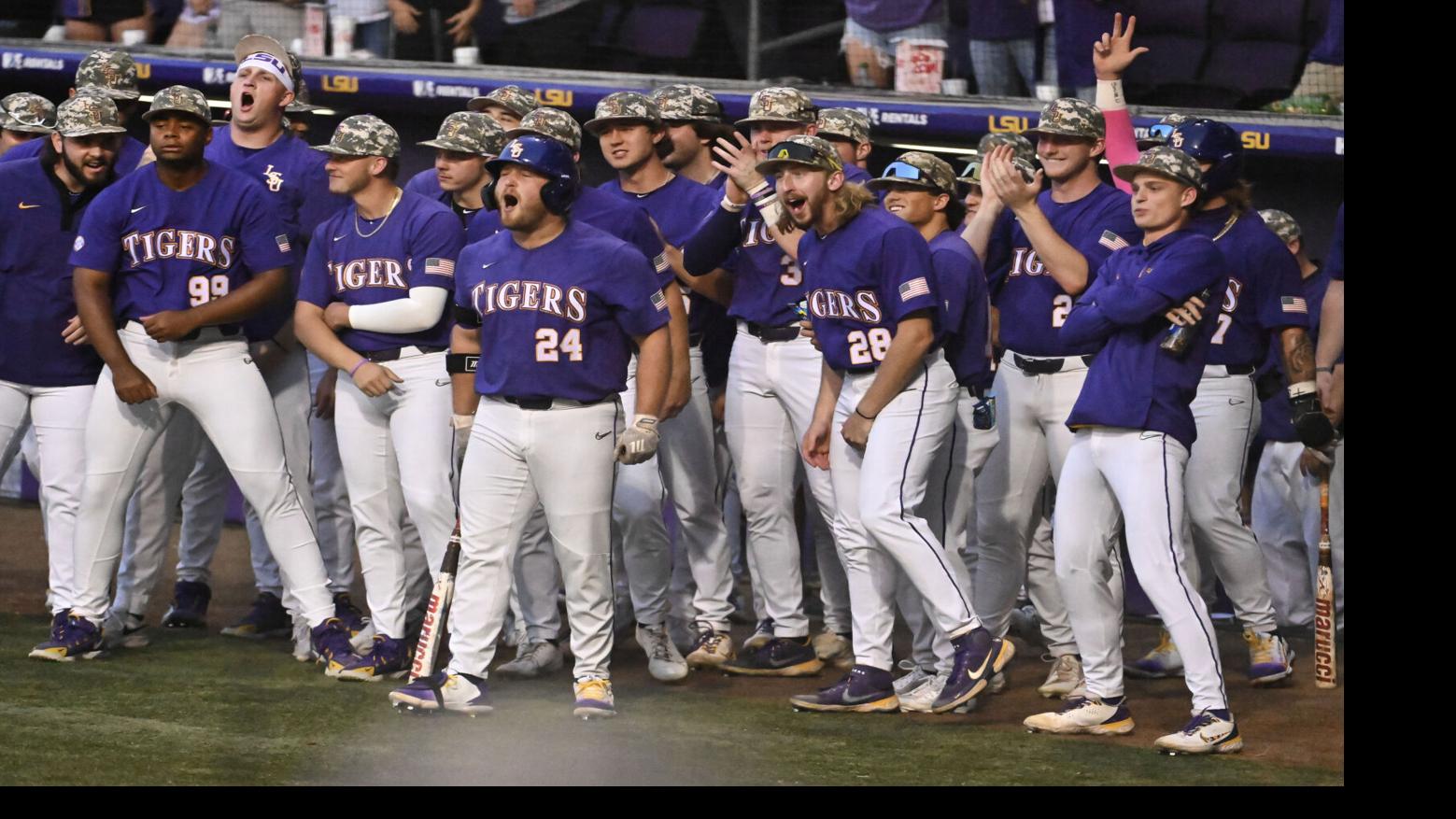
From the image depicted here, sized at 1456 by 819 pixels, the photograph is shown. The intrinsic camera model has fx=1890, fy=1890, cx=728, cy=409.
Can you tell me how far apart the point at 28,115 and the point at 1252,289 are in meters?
4.53

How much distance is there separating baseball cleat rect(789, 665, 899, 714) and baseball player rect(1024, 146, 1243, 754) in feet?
1.52

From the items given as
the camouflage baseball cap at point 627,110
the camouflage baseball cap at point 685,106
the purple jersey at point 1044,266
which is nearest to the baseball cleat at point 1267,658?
the purple jersey at point 1044,266

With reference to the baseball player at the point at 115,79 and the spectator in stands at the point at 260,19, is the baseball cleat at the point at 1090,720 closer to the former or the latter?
the baseball player at the point at 115,79

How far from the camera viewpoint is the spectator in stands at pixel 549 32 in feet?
31.3

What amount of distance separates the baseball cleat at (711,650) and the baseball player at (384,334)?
94 cm

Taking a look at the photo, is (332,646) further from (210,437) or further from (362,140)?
(362,140)

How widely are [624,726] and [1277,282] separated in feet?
8.59

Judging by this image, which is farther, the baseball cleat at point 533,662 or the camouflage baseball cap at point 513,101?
the camouflage baseball cap at point 513,101

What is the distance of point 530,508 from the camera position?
5.50 m

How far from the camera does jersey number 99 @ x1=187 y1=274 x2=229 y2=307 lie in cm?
595

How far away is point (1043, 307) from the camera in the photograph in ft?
19.7

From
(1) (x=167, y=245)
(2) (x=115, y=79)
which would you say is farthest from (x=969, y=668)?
(2) (x=115, y=79)
